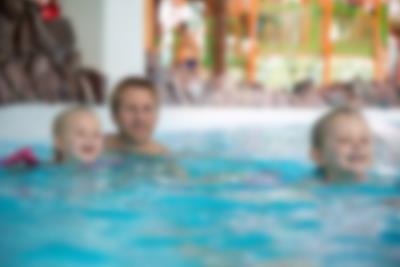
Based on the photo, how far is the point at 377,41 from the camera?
1.27 meters

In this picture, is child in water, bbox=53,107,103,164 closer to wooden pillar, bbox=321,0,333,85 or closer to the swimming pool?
the swimming pool

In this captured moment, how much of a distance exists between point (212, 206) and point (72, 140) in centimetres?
28

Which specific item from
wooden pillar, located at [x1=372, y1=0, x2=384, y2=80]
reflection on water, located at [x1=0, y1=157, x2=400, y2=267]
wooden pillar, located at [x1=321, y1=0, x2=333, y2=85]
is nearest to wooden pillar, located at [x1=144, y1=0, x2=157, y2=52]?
reflection on water, located at [x1=0, y1=157, x2=400, y2=267]

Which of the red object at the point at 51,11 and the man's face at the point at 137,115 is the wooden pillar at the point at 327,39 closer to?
the man's face at the point at 137,115

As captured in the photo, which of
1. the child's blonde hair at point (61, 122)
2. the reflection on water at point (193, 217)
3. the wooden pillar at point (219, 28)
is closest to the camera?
the reflection on water at point (193, 217)

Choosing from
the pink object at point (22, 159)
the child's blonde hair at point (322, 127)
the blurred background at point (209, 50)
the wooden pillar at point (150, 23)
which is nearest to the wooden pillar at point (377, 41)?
the blurred background at point (209, 50)

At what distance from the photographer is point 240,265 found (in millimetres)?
940

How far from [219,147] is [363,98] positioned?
0.30m

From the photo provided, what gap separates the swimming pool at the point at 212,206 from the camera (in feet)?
3.13

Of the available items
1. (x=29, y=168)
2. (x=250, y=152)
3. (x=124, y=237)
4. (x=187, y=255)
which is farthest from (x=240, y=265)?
(x=29, y=168)

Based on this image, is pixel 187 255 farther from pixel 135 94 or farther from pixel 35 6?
pixel 35 6

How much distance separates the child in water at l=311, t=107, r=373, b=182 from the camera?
47.0 inches

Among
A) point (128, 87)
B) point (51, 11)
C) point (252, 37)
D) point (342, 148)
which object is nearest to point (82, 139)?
point (128, 87)

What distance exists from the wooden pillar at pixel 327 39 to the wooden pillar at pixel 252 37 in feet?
0.46
